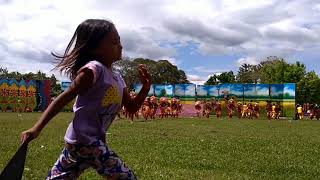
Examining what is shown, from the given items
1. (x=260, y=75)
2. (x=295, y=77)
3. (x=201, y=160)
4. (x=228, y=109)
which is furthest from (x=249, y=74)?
(x=201, y=160)

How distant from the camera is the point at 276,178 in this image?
8.62 meters

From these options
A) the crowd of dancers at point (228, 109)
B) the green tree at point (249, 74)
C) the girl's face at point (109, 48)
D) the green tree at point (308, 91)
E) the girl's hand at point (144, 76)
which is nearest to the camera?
the girl's face at point (109, 48)

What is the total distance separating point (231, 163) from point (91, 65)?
21.4 ft

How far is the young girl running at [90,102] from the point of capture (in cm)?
424

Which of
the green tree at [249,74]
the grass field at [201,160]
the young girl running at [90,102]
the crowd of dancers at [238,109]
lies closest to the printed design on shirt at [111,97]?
the young girl running at [90,102]

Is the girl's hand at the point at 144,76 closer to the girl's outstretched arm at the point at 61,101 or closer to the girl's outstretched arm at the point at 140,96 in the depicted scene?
the girl's outstretched arm at the point at 140,96

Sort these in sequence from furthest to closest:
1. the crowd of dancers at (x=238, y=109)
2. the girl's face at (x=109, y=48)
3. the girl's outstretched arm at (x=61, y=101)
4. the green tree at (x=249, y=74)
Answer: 1. the green tree at (x=249, y=74)
2. the crowd of dancers at (x=238, y=109)
3. the girl's face at (x=109, y=48)
4. the girl's outstretched arm at (x=61, y=101)

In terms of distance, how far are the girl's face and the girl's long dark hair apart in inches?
1.5

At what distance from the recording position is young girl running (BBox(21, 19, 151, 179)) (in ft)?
13.9

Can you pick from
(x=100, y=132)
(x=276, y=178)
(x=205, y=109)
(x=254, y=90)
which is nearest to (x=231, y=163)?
(x=276, y=178)

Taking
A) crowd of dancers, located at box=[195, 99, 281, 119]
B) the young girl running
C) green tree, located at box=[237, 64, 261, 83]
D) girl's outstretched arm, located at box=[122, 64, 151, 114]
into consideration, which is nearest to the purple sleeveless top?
the young girl running

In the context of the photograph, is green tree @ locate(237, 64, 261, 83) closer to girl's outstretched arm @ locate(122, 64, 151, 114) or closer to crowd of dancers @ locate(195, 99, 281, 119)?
crowd of dancers @ locate(195, 99, 281, 119)

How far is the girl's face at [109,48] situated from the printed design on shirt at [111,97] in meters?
0.25

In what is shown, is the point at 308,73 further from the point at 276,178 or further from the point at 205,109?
the point at 276,178
